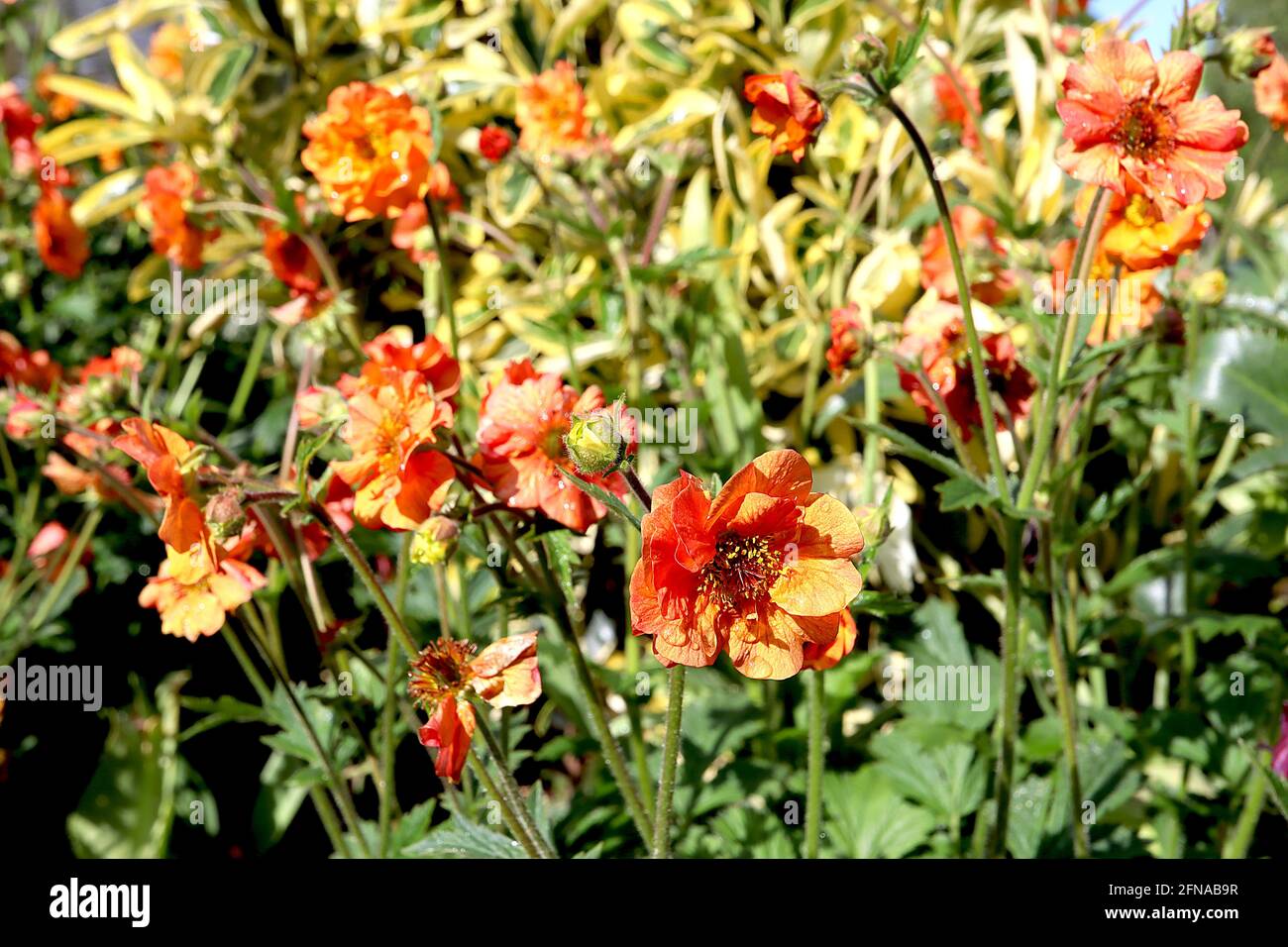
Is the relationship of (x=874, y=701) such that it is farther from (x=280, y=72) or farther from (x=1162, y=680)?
(x=280, y=72)

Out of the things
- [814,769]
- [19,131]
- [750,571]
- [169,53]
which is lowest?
[814,769]

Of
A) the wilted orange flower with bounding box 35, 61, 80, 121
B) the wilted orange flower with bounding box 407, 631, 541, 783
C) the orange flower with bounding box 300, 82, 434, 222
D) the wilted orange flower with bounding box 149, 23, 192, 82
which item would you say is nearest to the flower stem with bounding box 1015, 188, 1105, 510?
the wilted orange flower with bounding box 407, 631, 541, 783

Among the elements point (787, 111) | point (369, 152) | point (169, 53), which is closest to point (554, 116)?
point (369, 152)

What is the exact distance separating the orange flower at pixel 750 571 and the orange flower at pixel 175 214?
1186 mm

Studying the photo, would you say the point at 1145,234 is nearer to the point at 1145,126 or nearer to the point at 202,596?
the point at 1145,126

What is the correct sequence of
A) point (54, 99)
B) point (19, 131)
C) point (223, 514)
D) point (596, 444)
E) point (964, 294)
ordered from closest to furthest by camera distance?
point (596, 444)
point (223, 514)
point (964, 294)
point (19, 131)
point (54, 99)

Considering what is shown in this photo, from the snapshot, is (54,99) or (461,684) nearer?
(461,684)

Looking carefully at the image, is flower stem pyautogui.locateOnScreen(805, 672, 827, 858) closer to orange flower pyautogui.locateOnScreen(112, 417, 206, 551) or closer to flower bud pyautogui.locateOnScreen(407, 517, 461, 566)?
flower bud pyautogui.locateOnScreen(407, 517, 461, 566)

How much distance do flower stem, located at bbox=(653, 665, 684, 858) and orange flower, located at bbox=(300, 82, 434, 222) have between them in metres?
0.61

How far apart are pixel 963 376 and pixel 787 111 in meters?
0.36

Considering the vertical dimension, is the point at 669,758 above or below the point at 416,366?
below

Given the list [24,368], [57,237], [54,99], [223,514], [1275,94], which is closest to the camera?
[223,514]

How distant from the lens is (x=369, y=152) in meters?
1.13
